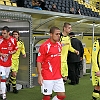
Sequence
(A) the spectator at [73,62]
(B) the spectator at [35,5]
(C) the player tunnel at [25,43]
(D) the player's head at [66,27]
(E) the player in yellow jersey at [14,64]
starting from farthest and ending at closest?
(B) the spectator at [35,5] < (A) the spectator at [73,62] < (C) the player tunnel at [25,43] < (E) the player in yellow jersey at [14,64] < (D) the player's head at [66,27]

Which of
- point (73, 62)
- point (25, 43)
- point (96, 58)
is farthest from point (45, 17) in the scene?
point (96, 58)

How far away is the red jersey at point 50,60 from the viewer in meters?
4.41

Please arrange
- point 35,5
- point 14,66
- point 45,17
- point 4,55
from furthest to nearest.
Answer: point 45,17, point 35,5, point 14,66, point 4,55

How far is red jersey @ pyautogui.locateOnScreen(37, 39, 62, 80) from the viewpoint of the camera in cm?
441

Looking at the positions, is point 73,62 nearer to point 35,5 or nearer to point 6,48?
point 35,5

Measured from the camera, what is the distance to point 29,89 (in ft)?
24.7

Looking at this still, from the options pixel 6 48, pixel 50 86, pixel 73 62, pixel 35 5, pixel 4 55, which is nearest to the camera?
pixel 50 86

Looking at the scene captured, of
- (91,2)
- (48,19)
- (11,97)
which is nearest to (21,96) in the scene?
(11,97)

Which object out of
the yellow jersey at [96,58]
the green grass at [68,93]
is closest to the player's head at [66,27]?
the yellow jersey at [96,58]

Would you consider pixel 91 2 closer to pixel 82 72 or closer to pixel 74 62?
pixel 82 72

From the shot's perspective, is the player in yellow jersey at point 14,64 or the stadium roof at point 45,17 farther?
the stadium roof at point 45,17

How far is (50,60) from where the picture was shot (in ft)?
14.6

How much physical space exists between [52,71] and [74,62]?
13.4 ft

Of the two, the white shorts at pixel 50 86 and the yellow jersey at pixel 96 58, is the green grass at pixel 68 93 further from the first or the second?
the white shorts at pixel 50 86
